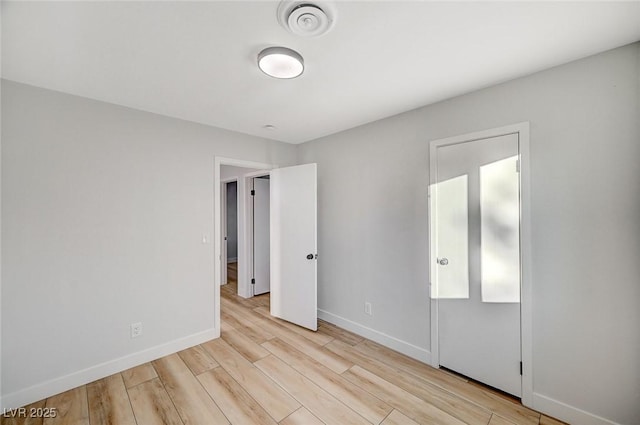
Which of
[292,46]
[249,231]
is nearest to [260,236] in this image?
[249,231]

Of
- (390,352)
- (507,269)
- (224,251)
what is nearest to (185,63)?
(507,269)

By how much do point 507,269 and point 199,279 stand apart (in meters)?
2.95

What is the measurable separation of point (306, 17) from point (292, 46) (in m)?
0.27

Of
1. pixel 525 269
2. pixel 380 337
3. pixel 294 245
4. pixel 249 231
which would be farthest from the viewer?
pixel 249 231

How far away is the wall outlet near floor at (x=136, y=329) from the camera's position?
2.38 m

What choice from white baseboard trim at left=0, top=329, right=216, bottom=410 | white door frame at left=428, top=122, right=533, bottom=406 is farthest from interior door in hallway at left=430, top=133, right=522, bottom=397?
white baseboard trim at left=0, top=329, right=216, bottom=410

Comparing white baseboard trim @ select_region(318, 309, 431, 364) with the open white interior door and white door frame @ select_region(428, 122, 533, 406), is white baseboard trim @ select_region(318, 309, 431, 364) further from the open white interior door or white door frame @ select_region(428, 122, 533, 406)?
white door frame @ select_region(428, 122, 533, 406)

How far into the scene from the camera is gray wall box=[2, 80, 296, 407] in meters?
1.88

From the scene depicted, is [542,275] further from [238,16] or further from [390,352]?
[238,16]

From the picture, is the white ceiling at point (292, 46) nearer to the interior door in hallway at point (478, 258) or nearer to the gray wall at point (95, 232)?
the gray wall at point (95, 232)

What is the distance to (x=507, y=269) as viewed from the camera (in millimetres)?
1952

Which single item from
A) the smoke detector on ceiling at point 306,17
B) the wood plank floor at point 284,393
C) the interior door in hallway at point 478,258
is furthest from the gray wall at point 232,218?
the smoke detector on ceiling at point 306,17

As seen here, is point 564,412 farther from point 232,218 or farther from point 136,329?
point 232,218

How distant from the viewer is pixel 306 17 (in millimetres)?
1258
